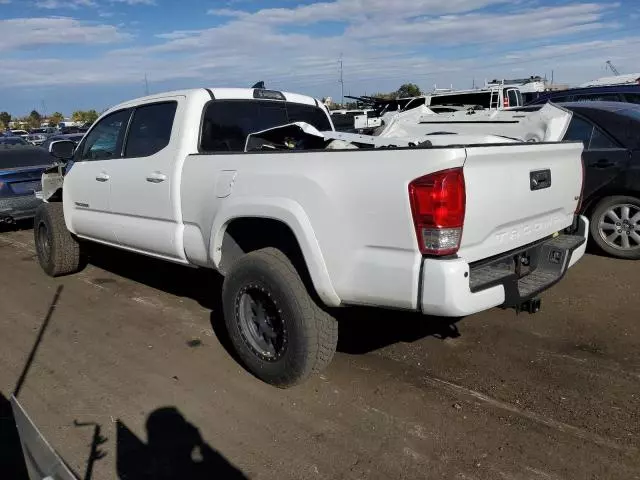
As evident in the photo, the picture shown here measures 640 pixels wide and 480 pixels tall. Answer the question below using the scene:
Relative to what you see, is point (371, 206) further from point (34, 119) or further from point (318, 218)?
point (34, 119)

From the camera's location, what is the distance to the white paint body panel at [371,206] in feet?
9.16

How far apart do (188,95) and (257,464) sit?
283 cm

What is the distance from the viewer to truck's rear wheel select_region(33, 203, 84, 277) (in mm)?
6238

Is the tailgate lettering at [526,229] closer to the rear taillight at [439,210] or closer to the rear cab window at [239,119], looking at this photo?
the rear taillight at [439,210]

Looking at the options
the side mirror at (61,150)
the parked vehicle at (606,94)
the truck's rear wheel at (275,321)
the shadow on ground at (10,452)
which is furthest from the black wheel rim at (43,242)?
the parked vehicle at (606,94)

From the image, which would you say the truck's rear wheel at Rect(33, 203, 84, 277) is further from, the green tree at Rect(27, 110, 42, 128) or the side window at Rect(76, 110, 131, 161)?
the green tree at Rect(27, 110, 42, 128)

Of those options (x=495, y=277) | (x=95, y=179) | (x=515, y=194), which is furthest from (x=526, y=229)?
(x=95, y=179)

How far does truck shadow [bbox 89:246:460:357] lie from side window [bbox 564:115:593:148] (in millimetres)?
3113

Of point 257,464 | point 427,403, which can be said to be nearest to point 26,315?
point 257,464

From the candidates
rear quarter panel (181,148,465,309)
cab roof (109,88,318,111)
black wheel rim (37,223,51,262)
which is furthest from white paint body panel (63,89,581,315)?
black wheel rim (37,223,51,262)

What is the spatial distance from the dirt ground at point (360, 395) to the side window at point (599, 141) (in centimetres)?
167

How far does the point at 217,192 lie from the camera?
3.80 m

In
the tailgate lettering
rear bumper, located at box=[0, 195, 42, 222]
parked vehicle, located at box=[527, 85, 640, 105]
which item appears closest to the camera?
the tailgate lettering

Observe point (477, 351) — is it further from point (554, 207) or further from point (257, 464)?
point (257, 464)
